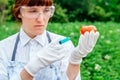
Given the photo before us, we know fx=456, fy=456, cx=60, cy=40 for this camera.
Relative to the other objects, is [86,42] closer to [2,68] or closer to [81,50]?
[81,50]

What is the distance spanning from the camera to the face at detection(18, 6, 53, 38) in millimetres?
3145

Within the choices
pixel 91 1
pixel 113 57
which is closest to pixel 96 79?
pixel 113 57

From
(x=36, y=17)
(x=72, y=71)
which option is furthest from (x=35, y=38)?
(x=72, y=71)

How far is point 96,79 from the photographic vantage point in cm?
464

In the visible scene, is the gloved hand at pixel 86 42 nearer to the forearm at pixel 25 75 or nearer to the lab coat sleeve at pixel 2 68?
the forearm at pixel 25 75

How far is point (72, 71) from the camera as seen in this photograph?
10.2 ft

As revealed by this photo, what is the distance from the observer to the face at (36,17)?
3.14 meters

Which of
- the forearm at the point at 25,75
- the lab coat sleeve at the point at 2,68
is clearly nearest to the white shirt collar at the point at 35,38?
the lab coat sleeve at the point at 2,68

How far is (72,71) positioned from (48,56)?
0.41m

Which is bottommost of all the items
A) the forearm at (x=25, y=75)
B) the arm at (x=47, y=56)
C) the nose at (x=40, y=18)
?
the forearm at (x=25, y=75)

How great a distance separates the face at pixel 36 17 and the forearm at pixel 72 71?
0.34 metres

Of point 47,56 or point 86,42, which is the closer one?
point 47,56

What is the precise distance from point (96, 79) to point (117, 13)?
9.53m

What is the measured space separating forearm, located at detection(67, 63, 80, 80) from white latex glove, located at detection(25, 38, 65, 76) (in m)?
0.34
